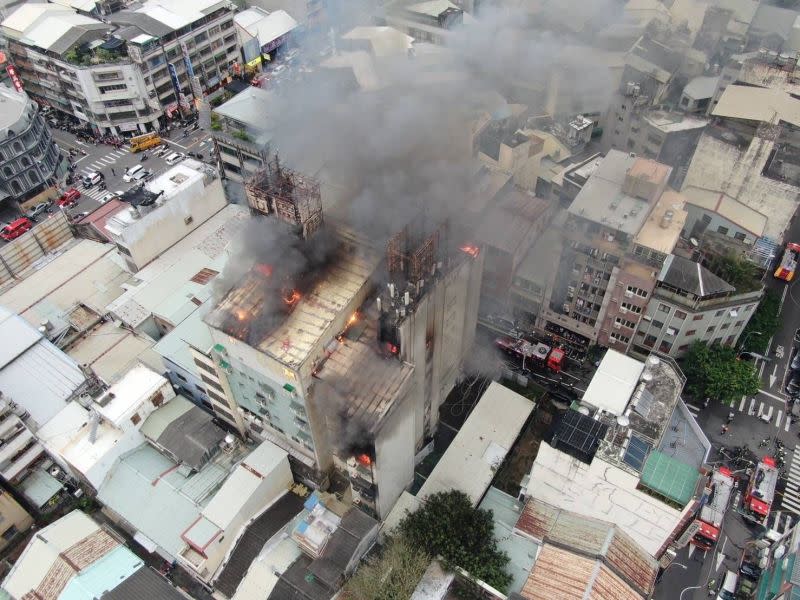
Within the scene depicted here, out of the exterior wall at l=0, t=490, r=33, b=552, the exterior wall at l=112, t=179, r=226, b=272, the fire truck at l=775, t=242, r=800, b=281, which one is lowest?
the exterior wall at l=0, t=490, r=33, b=552

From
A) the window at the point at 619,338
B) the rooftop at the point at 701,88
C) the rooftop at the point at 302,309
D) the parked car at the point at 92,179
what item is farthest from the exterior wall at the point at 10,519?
the rooftop at the point at 701,88

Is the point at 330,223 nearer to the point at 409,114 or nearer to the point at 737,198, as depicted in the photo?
the point at 409,114

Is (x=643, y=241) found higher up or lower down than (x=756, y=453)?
higher up

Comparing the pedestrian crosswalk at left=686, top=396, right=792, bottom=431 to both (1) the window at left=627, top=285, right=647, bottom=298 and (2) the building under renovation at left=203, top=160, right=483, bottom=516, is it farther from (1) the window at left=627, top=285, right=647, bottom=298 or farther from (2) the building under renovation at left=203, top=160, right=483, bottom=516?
(2) the building under renovation at left=203, top=160, right=483, bottom=516

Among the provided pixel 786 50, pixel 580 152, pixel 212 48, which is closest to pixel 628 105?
pixel 580 152

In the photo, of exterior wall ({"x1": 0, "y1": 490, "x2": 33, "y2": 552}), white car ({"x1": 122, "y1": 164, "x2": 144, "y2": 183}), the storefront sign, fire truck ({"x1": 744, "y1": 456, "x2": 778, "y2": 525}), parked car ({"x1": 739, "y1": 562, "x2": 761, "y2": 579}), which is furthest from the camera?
the storefront sign

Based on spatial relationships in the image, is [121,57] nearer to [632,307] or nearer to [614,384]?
[632,307]

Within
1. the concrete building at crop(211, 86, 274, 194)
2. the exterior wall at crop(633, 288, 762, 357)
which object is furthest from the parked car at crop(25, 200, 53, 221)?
the exterior wall at crop(633, 288, 762, 357)

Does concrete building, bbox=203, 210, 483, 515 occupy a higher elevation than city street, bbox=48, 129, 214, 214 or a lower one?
higher
